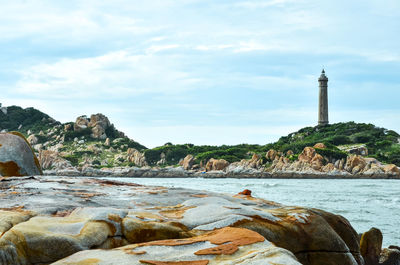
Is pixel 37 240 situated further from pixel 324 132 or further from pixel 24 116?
pixel 24 116

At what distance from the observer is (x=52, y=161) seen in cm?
10544

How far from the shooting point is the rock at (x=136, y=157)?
117062mm

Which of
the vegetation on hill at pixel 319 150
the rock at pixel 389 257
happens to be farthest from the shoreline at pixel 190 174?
the rock at pixel 389 257

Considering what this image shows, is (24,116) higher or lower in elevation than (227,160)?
higher

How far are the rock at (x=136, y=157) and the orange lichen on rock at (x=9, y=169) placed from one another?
10641 cm

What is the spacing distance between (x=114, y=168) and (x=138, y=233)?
346 ft

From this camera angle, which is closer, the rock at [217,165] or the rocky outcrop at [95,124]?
the rock at [217,165]

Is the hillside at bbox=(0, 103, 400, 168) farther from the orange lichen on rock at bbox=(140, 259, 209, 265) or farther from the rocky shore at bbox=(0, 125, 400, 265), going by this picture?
the orange lichen on rock at bbox=(140, 259, 209, 265)

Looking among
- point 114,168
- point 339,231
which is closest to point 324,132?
point 114,168

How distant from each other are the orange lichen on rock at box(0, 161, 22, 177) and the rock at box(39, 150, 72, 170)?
9609cm

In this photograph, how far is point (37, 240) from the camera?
389 centimetres

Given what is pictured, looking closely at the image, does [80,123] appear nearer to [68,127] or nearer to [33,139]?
[68,127]

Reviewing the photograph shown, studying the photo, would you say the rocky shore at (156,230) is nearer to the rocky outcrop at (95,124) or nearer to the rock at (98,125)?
the rock at (98,125)

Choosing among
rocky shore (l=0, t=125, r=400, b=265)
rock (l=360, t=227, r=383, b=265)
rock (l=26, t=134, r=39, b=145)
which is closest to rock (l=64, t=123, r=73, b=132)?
rock (l=26, t=134, r=39, b=145)
